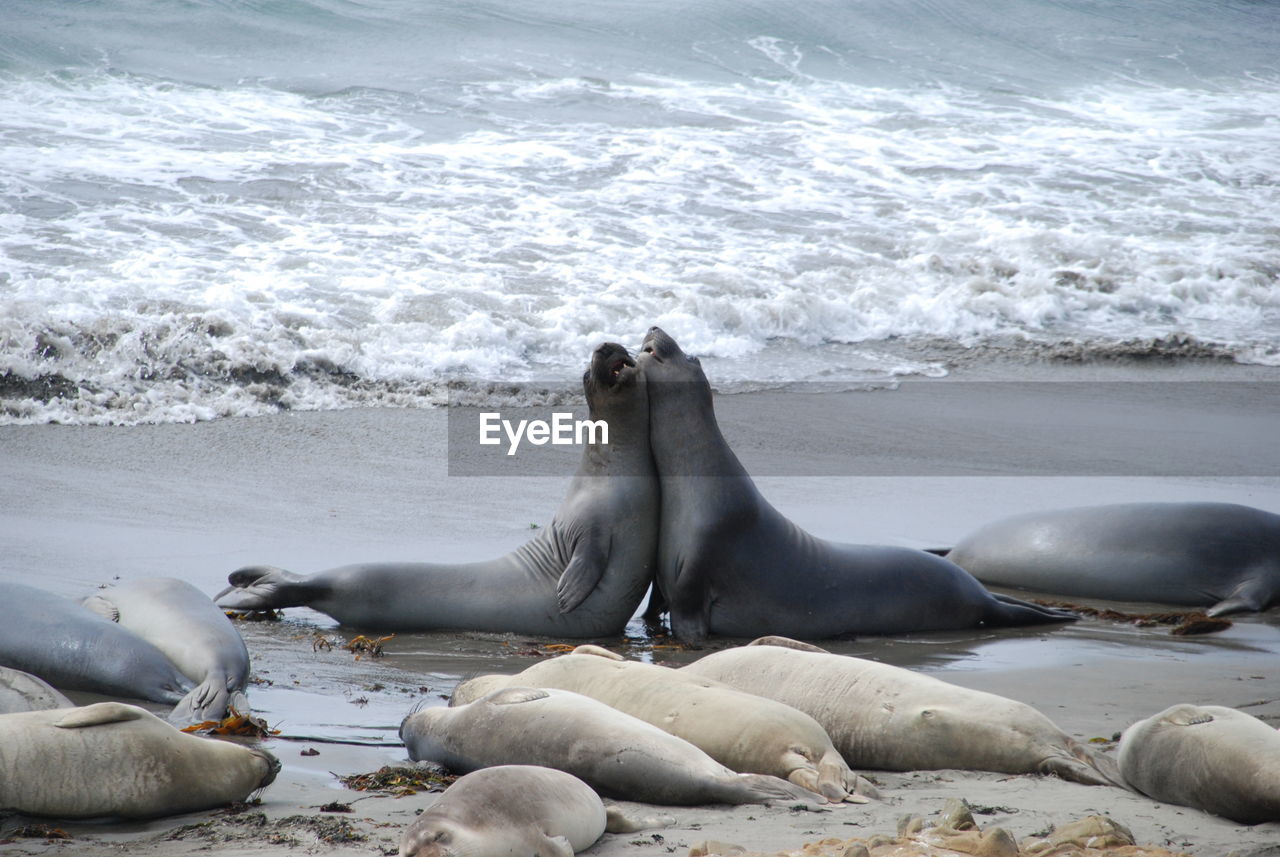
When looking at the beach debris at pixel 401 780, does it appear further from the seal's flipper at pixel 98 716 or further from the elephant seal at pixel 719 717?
the seal's flipper at pixel 98 716

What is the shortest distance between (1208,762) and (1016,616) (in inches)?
111

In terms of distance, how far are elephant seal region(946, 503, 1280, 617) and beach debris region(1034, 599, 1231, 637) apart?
16 centimetres

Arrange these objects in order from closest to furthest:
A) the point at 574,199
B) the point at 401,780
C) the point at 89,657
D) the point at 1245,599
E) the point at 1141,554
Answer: the point at 401,780 < the point at 89,657 < the point at 1245,599 < the point at 1141,554 < the point at 574,199

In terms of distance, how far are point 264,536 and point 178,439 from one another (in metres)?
1.94

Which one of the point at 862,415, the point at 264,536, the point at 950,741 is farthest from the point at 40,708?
the point at 862,415

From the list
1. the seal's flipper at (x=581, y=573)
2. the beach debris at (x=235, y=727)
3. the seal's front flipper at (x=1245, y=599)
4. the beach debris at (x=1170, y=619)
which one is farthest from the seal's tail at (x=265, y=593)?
the seal's front flipper at (x=1245, y=599)

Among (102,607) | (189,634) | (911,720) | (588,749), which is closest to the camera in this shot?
(588,749)

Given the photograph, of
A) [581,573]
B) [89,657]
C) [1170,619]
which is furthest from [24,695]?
[1170,619]

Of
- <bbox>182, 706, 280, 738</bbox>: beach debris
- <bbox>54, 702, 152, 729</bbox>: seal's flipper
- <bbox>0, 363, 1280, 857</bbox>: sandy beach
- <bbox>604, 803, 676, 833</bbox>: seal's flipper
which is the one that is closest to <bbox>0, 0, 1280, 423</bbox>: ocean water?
<bbox>0, 363, 1280, 857</bbox>: sandy beach

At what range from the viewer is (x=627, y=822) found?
314 cm

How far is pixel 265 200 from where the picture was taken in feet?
43.3

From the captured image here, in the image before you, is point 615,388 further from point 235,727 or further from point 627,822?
point 627,822

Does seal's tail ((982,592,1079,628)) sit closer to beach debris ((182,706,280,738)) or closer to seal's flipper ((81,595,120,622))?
beach debris ((182,706,280,738))

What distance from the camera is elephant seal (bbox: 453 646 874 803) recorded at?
11.5 ft
